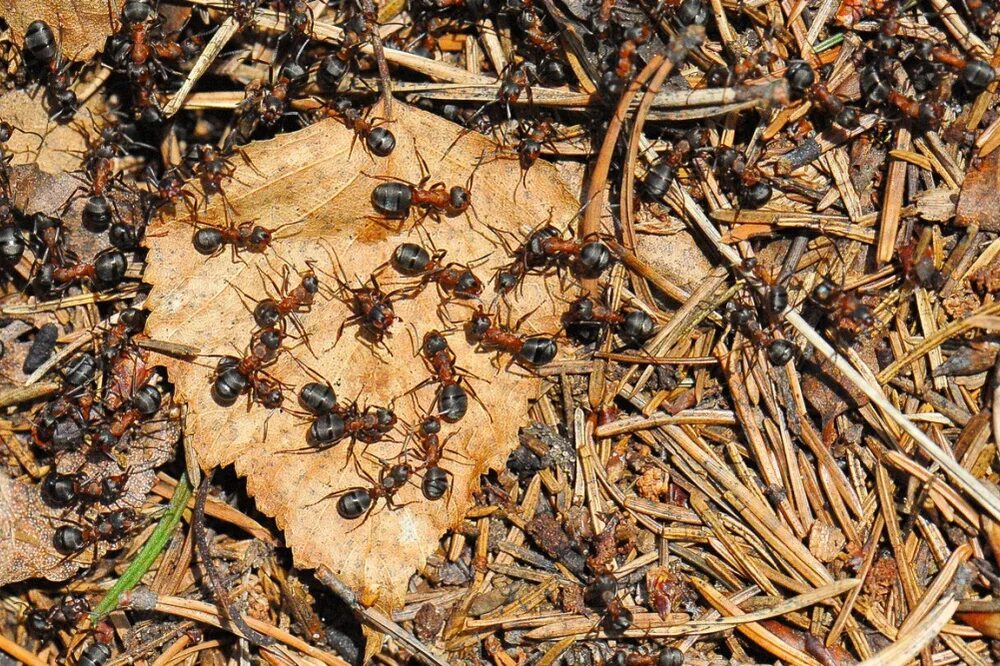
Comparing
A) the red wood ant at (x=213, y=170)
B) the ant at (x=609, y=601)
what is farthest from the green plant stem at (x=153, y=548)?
the ant at (x=609, y=601)

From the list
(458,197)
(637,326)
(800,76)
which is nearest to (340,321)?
(458,197)

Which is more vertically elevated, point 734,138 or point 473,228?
point 734,138

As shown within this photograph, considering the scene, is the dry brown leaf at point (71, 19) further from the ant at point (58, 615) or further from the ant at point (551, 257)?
the ant at point (58, 615)

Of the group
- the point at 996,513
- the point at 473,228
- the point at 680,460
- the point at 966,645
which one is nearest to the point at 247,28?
the point at 473,228

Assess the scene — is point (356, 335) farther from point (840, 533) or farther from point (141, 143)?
point (840, 533)

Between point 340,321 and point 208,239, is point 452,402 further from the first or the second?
point 208,239

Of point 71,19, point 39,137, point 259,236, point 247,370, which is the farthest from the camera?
point 39,137

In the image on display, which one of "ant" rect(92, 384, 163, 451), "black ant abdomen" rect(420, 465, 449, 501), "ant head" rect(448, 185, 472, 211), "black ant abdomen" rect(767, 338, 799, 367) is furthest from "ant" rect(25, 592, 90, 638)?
"black ant abdomen" rect(767, 338, 799, 367)
